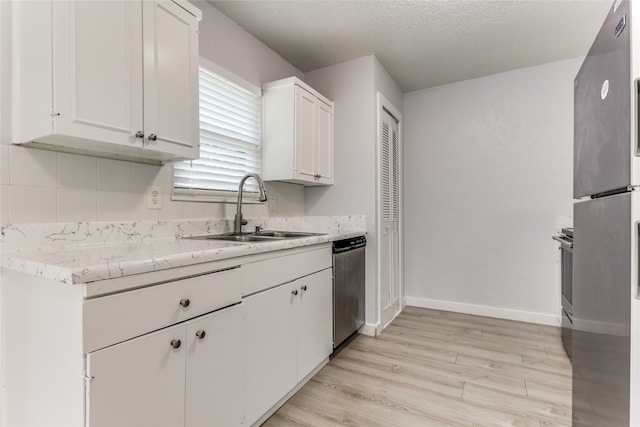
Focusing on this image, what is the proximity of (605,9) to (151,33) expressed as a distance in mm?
Answer: 2841

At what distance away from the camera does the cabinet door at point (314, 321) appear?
74.2 inches

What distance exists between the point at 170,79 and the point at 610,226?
177 centimetres

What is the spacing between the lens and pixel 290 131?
249 cm

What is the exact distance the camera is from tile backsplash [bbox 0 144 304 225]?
1254 millimetres

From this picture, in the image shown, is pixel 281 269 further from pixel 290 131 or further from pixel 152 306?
pixel 290 131

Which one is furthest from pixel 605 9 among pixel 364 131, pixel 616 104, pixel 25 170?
pixel 25 170

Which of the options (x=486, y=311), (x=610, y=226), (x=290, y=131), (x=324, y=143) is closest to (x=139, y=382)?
(x=610, y=226)

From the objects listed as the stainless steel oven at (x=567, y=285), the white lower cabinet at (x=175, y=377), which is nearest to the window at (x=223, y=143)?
the white lower cabinet at (x=175, y=377)

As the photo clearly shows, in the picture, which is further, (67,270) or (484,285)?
(484,285)

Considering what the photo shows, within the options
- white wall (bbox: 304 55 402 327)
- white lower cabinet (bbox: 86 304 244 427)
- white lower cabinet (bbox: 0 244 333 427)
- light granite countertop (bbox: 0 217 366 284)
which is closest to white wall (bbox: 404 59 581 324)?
white wall (bbox: 304 55 402 327)

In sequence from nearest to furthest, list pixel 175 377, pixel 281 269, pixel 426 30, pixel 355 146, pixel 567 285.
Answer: pixel 175 377
pixel 281 269
pixel 567 285
pixel 426 30
pixel 355 146

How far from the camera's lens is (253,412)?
1478mm

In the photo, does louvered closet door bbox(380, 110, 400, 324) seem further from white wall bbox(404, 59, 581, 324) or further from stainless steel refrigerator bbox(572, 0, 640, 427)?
stainless steel refrigerator bbox(572, 0, 640, 427)

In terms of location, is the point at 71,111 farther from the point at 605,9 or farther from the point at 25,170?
the point at 605,9
